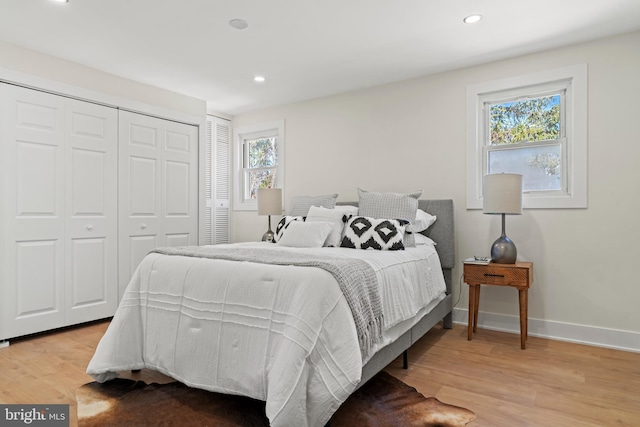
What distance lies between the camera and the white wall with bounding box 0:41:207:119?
3.17 meters

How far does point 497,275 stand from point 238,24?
8.94ft

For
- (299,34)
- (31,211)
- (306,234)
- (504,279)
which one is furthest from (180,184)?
(504,279)

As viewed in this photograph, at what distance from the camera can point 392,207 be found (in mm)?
3416

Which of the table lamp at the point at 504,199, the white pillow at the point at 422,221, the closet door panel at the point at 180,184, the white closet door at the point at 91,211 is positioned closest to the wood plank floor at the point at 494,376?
the white closet door at the point at 91,211

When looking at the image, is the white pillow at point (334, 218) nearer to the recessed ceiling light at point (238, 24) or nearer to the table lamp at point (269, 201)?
the table lamp at point (269, 201)

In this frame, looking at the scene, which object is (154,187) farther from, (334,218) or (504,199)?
(504,199)

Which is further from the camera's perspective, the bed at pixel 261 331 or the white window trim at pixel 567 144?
the white window trim at pixel 567 144

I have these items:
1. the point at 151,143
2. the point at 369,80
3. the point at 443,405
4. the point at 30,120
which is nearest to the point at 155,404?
the point at 443,405

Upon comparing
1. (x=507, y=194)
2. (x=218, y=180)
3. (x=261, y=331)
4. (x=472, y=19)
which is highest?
(x=472, y=19)

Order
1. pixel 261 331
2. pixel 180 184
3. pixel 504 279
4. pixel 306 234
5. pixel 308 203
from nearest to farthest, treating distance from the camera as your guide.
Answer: pixel 261 331 → pixel 504 279 → pixel 306 234 → pixel 308 203 → pixel 180 184

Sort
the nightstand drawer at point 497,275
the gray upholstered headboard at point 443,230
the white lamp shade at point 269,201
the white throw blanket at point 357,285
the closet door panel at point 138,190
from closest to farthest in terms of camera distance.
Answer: the white throw blanket at point 357,285
the nightstand drawer at point 497,275
the gray upholstered headboard at point 443,230
the closet door panel at point 138,190
the white lamp shade at point 269,201

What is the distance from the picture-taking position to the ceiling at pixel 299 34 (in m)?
2.60

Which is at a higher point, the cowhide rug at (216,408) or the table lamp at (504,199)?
the table lamp at (504,199)

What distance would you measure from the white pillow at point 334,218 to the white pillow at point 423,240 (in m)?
0.60
